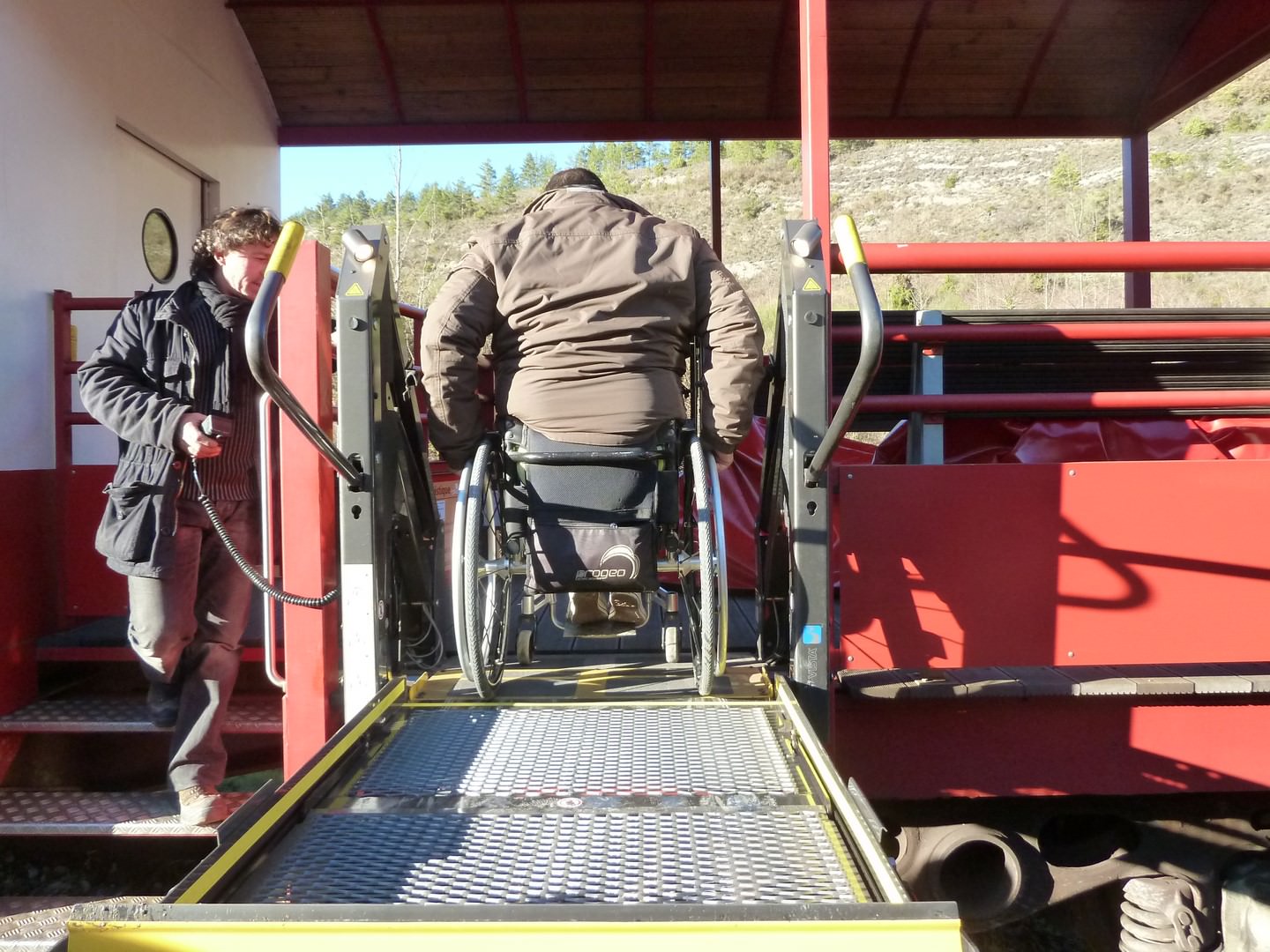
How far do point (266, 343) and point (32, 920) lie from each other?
6.97 feet

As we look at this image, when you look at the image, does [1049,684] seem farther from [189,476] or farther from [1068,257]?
[189,476]

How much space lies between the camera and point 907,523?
2719 millimetres

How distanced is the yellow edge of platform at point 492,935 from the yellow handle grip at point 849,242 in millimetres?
1506

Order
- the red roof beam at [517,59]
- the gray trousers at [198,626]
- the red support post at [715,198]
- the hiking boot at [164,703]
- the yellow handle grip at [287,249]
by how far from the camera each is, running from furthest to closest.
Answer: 1. the red support post at [715,198]
2. the red roof beam at [517,59]
3. the hiking boot at [164,703]
4. the gray trousers at [198,626]
5. the yellow handle grip at [287,249]

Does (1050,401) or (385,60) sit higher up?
(385,60)

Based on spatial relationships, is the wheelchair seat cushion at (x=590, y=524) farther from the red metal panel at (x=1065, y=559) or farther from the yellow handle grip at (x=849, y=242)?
the yellow handle grip at (x=849, y=242)

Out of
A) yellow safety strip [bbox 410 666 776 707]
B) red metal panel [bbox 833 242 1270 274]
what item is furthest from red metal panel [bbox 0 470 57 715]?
red metal panel [bbox 833 242 1270 274]

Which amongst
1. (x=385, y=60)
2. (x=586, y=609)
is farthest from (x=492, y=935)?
(x=385, y=60)

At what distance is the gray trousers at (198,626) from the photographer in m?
3.01

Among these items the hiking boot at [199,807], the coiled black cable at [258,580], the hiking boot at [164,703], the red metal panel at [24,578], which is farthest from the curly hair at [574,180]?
the red metal panel at [24,578]

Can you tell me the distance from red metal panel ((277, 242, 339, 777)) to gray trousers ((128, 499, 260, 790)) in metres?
0.43

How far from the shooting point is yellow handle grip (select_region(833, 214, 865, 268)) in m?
2.34

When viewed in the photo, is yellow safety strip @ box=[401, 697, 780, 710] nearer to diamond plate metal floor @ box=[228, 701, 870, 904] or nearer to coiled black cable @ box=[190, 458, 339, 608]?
diamond plate metal floor @ box=[228, 701, 870, 904]

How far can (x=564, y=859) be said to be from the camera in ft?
5.95
